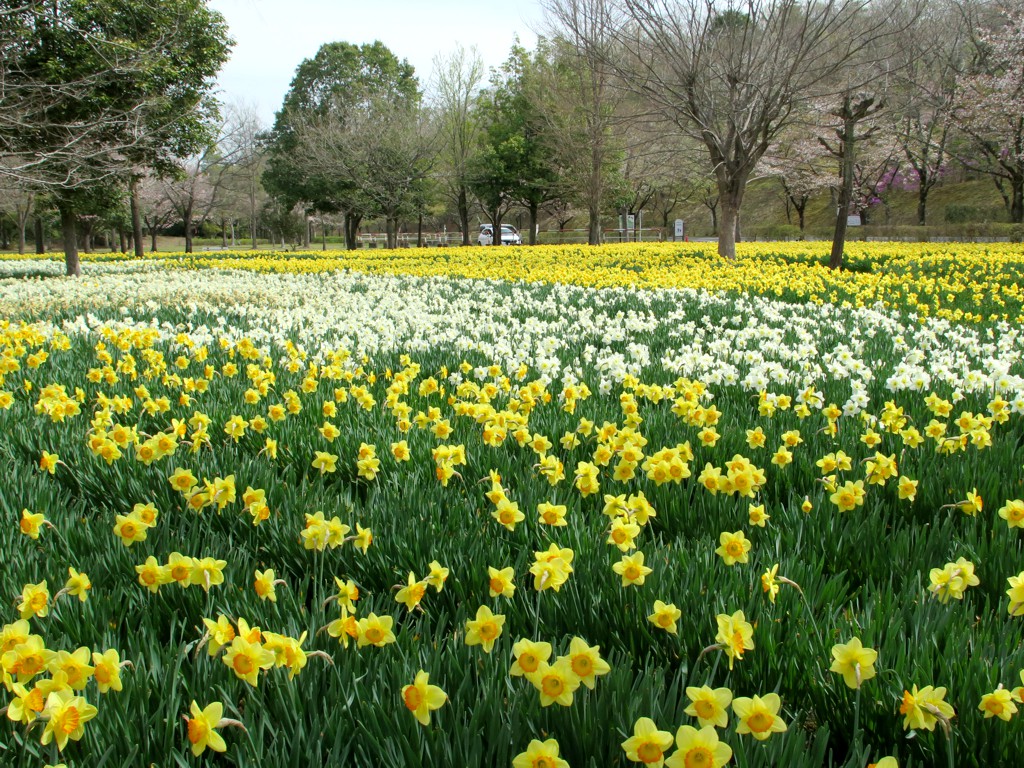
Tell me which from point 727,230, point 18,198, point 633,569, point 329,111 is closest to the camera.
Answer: point 633,569

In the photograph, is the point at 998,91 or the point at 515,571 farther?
the point at 998,91

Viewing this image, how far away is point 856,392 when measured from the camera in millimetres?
3711

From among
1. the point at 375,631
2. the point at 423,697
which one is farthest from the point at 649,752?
the point at 375,631

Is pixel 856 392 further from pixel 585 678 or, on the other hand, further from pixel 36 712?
pixel 36 712

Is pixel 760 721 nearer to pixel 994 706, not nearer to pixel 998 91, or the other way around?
pixel 994 706

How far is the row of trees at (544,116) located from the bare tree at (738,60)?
8 centimetres

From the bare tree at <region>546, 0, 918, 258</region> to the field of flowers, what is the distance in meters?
12.9

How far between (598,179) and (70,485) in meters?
27.6

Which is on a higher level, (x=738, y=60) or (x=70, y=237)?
(x=738, y=60)

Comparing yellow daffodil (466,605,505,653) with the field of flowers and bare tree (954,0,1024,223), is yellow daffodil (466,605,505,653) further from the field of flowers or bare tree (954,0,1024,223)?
bare tree (954,0,1024,223)

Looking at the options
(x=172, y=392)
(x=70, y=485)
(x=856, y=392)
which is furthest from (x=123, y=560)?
(x=856, y=392)

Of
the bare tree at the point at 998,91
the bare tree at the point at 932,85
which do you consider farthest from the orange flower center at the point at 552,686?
the bare tree at the point at 998,91

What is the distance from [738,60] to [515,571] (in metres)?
16.9

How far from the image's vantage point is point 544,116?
32.5 metres
